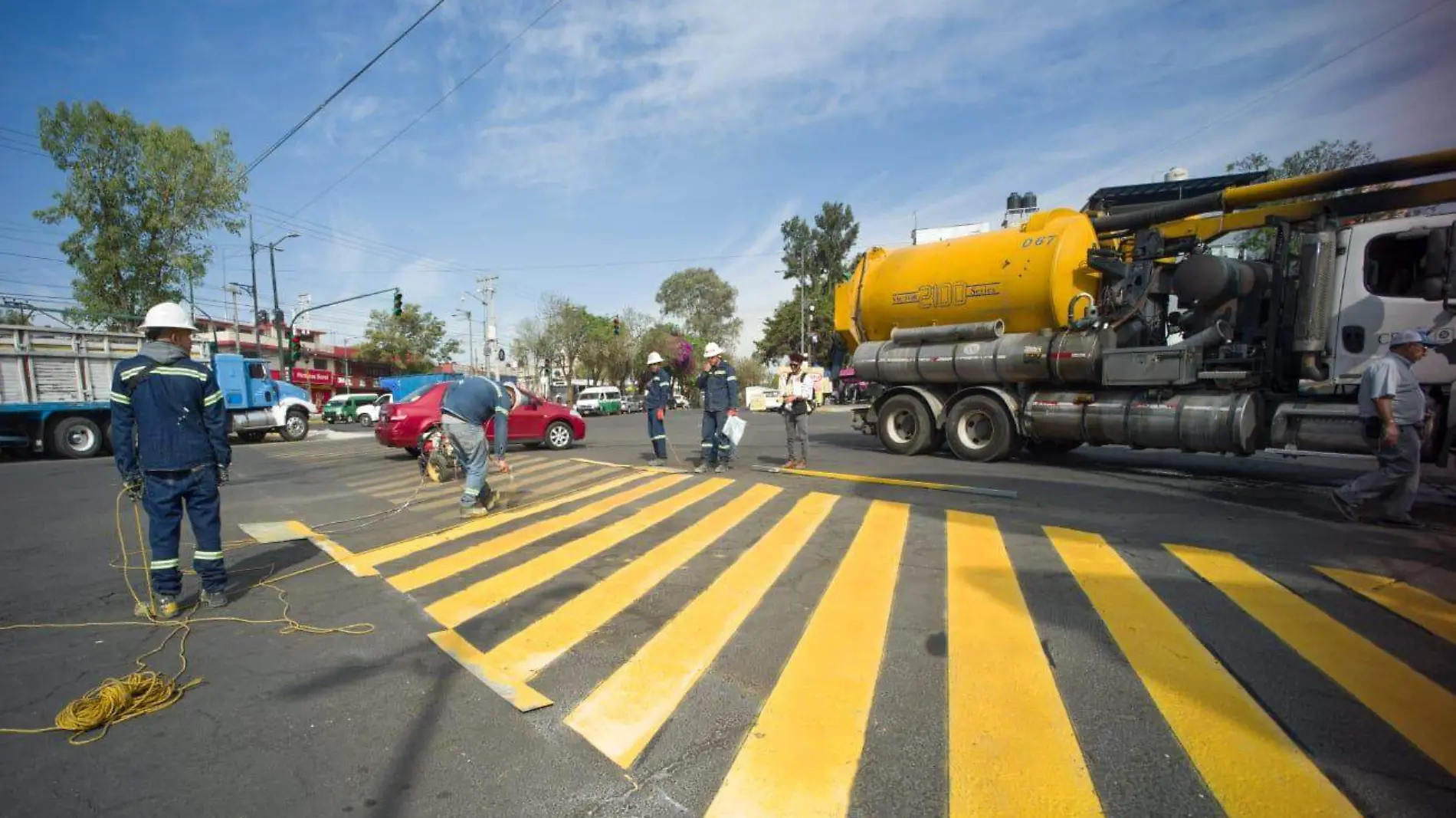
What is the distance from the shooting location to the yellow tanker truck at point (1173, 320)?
7.10m

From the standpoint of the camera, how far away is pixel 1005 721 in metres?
2.61

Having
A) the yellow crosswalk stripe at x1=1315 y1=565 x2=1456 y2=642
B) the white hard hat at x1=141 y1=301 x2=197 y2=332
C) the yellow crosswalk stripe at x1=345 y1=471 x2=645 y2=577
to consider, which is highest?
the white hard hat at x1=141 y1=301 x2=197 y2=332

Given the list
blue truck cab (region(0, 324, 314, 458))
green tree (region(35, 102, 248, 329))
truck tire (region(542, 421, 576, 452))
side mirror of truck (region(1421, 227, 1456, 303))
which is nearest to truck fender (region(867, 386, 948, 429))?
side mirror of truck (region(1421, 227, 1456, 303))

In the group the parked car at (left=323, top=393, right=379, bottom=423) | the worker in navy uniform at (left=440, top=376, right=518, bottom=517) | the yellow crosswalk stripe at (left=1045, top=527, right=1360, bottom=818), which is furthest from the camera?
the parked car at (left=323, top=393, right=379, bottom=423)

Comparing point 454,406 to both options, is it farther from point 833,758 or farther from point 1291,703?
point 1291,703

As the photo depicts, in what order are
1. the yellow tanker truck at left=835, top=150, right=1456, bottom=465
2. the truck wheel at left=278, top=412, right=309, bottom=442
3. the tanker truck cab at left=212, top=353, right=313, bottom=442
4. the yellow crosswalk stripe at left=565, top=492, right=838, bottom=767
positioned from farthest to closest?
1. the truck wheel at left=278, top=412, right=309, bottom=442
2. the tanker truck cab at left=212, top=353, right=313, bottom=442
3. the yellow tanker truck at left=835, top=150, right=1456, bottom=465
4. the yellow crosswalk stripe at left=565, top=492, right=838, bottom=767

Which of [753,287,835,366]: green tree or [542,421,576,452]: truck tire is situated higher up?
[753,287,835,366]: green tree

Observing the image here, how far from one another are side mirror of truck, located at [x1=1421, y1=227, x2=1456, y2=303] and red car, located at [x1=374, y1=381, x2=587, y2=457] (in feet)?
36.4

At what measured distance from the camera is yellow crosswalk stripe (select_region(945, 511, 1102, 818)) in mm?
2137

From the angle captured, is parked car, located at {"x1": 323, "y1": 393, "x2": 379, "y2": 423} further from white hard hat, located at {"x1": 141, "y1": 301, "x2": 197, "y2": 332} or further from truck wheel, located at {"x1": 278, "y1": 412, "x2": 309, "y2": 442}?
white hard hat, located at {"x1": 141, "y1": 301, "x2": 197, "y2": 332}

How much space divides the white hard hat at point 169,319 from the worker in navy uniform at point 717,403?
19.1 ft

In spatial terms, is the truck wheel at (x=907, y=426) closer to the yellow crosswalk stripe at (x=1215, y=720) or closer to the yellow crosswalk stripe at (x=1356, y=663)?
the yellow crosswalk stripe at (x=1356, y=663)

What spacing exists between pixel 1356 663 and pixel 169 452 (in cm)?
684

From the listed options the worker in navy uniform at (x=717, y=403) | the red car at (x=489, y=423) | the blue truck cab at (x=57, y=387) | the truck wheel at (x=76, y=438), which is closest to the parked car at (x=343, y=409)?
the blue truck cab at (x=57, y=387)
